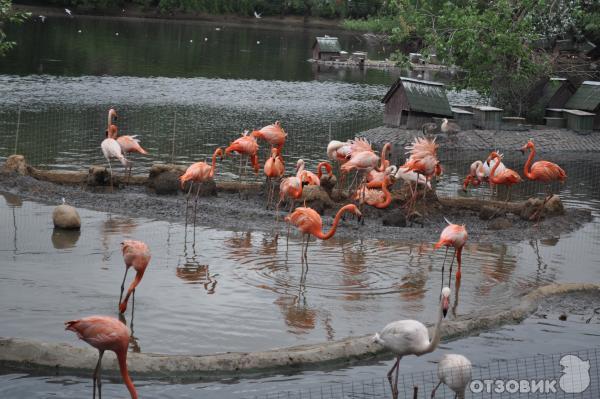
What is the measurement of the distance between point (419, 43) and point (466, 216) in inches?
1779

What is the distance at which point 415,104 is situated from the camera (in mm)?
25531

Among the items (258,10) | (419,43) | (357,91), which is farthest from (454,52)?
(258,10)

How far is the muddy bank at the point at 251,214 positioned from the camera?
46.2 feet

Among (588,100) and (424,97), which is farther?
(588,100)

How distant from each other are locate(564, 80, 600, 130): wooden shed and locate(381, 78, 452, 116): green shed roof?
4384 mm

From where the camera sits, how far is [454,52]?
26.5m

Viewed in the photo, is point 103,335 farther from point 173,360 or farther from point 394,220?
point 394,220

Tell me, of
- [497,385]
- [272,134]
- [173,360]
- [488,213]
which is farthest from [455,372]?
[272,134]

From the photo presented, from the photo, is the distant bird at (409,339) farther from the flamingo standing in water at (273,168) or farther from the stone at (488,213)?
the stone at (488,213)

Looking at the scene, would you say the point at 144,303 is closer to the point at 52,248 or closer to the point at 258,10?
the point at 52,248

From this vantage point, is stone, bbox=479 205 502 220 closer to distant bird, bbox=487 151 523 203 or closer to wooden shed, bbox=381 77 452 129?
distant bird, bbox=487 151 523 203

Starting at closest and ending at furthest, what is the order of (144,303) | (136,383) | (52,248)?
(136,383), (144,303), (52,248)

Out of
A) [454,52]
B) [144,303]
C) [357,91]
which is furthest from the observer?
[357,91]

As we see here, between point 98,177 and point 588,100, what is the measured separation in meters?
16.9
